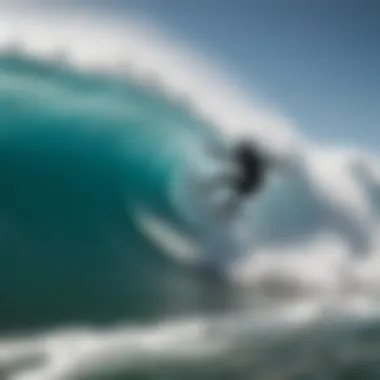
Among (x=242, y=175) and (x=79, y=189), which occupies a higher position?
(x=79, y=189)

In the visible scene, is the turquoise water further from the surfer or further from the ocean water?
the surfer

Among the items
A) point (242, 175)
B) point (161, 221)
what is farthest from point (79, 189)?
point (242, 175)

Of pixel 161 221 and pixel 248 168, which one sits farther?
pixel 161 221

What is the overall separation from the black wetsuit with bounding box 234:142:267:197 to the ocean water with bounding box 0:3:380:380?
0.05 meters

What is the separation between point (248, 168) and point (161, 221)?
41 centimetres

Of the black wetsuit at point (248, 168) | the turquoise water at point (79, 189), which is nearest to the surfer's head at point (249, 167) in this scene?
the black wetsuit at point (248, 168)

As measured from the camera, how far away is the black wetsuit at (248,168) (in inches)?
101

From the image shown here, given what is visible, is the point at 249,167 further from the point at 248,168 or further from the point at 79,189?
the point at 79,189

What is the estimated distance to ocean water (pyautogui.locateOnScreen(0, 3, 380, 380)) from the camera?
2.43 m

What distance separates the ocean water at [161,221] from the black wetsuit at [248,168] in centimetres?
5

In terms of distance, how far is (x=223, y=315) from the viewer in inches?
98.0

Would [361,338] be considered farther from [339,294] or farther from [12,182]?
[12,182]

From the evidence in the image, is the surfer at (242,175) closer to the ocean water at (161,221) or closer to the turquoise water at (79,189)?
the ocean water at (161,221)

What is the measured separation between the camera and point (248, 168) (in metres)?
2.58
